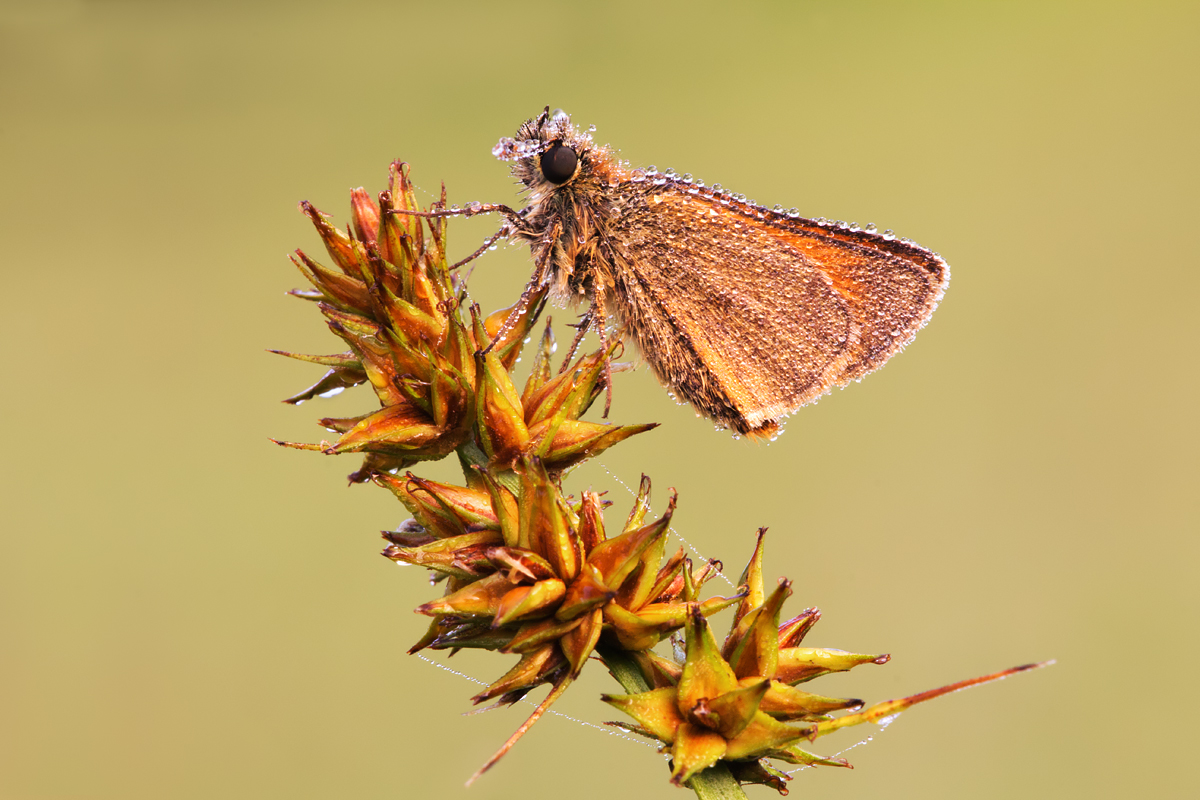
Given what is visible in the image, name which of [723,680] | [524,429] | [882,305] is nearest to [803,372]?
[882,305]

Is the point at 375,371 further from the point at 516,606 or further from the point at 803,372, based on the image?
the point at 803,372

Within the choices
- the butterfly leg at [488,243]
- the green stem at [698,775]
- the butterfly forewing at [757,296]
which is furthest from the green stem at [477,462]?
the butterfly forewing at [757,296]

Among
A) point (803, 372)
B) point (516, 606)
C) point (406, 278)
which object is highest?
point (406, 278)

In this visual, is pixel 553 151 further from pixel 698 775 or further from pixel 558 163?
pixel 698 775

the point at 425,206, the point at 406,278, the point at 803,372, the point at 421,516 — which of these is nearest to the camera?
the point at 421,516

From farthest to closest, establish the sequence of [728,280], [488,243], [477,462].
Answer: [728,280] < [488,243] < [477,462]

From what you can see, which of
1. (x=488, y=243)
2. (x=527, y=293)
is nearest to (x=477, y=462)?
(x=527, y=293)

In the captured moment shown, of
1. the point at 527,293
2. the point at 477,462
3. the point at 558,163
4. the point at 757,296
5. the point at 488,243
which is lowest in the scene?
the point at 477,462

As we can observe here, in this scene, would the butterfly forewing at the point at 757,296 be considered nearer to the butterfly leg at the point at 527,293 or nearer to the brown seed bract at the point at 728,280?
the brown seed bract at the point at 728,280
